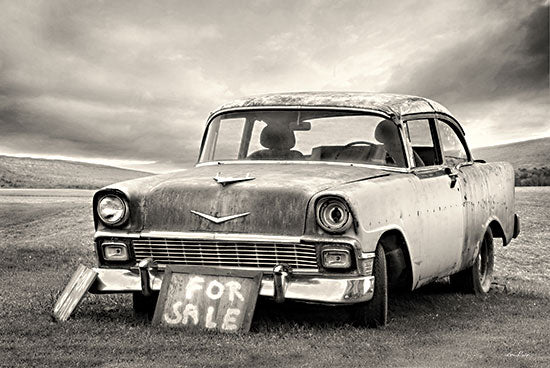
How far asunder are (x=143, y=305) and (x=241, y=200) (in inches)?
50.3

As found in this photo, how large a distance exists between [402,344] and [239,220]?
52.3 inches

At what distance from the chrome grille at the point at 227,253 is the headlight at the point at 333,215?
0.18 metres

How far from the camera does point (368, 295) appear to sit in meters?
5.83

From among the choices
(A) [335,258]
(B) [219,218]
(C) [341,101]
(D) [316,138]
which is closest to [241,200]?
(B) [219,218]

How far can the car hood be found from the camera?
590 centimetres

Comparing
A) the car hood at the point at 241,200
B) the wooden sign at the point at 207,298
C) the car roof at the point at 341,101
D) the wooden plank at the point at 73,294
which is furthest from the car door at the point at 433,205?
the wooden plank at the point at 73,294

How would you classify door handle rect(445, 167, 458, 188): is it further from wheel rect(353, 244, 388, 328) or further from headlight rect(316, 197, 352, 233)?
headlight rect(316, 197, 352, 233)

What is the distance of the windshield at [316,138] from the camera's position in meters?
7.09

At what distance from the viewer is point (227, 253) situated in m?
6.04

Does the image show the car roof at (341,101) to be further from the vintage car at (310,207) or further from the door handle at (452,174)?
the door handle at (452,174)

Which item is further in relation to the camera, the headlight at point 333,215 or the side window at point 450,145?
the side window at point 450,145

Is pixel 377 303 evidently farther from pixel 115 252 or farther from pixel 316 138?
pixel 115 252

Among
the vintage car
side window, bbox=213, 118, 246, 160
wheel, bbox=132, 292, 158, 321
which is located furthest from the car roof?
wheel, bbox=132, 292, 158, 321

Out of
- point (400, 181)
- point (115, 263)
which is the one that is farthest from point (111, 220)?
point (400, 181)
